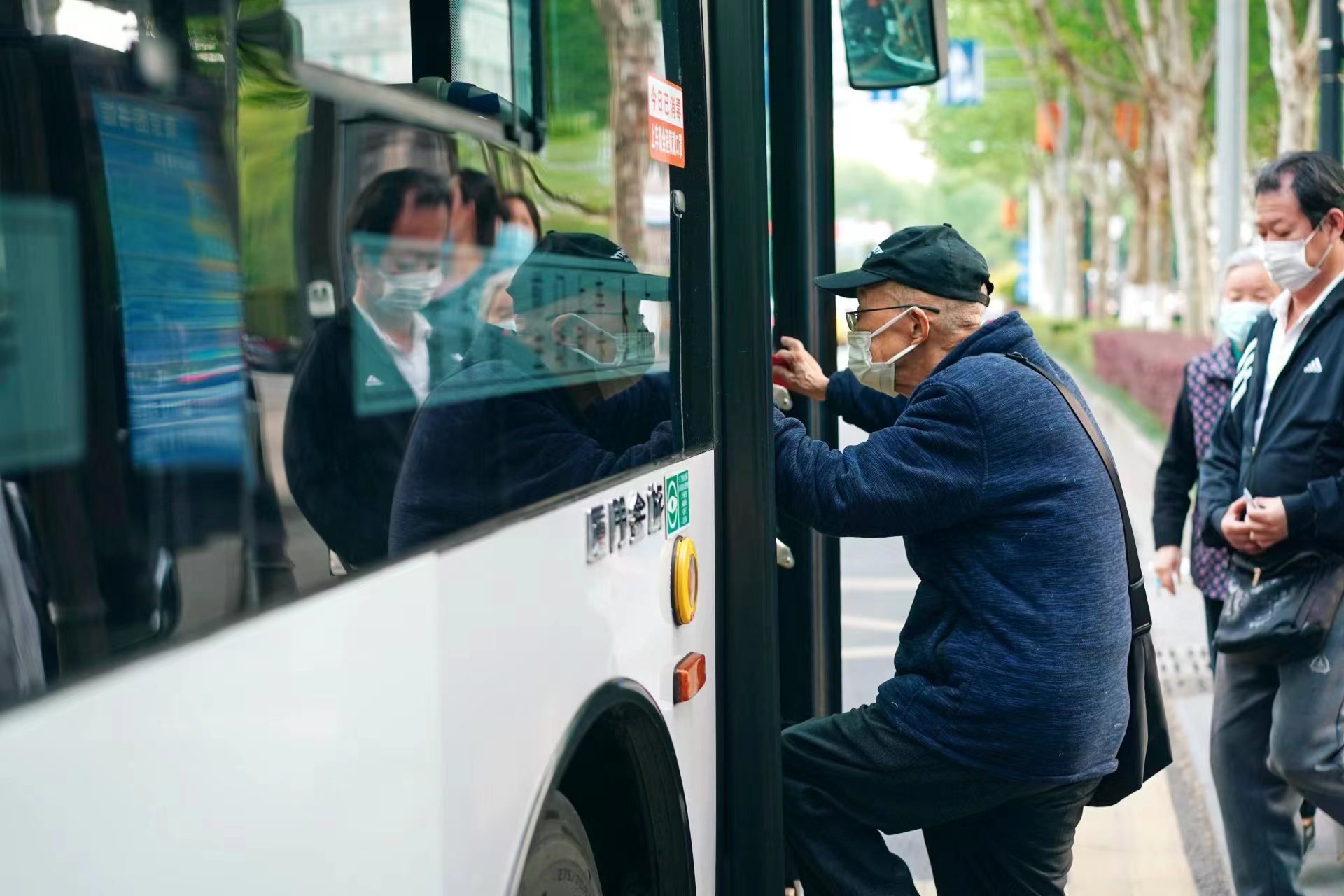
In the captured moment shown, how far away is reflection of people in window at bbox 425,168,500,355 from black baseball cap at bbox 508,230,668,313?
0.31 ft

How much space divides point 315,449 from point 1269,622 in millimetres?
2746

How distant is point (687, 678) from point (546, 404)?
687mm

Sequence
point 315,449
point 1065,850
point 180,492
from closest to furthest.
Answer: point 180,492 → point 315,449 → point 1065,850

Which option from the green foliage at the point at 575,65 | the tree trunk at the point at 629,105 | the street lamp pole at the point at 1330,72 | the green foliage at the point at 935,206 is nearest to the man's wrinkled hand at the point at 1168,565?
the tree trunk at the point at 629,105

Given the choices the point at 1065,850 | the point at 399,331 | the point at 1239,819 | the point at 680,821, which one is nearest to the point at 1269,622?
the point at 1239,819

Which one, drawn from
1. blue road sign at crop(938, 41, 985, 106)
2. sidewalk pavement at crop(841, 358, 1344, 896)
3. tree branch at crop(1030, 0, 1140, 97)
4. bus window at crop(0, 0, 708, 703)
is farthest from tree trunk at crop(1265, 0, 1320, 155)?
bus window at crop(0, 0, 708, 703)

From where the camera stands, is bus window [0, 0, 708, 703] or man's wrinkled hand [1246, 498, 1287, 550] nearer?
bus window [0, 0, 708, 703]

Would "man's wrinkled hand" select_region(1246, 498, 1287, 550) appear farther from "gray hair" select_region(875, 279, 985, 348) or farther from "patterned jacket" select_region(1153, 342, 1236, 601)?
"gray hair" select_region(875, 279, 985, 348)

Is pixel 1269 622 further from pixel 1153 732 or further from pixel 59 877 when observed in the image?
pixel 59 877

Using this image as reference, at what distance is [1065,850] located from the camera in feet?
9.99

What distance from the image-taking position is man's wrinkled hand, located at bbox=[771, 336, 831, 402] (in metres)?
3.35

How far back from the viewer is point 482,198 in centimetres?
184

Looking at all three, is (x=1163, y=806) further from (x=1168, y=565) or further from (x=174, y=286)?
(x=174, y=286)

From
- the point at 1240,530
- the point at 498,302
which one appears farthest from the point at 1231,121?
the point at 498,302
